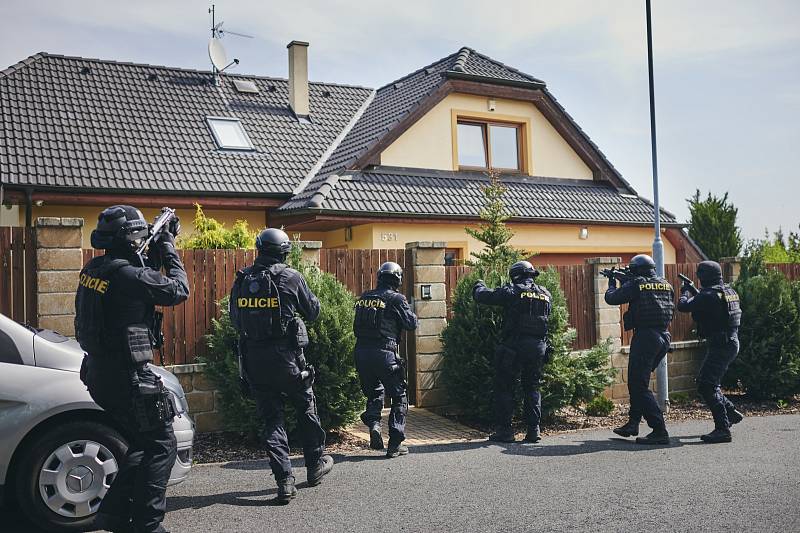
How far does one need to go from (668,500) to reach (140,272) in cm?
412

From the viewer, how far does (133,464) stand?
15.2 feet

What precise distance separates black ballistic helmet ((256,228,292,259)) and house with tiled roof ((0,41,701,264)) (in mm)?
7761

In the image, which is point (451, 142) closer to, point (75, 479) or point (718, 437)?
point (718, 437)

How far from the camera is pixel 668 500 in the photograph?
226 inches

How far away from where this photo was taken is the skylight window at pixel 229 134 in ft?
53.2

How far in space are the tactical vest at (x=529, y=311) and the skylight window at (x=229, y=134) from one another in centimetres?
960

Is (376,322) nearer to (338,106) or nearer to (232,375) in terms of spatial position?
(232,375)

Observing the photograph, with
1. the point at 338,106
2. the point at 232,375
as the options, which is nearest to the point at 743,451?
the point at 232,375

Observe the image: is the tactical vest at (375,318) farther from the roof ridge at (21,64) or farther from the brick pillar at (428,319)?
the roof ridge at (21,64)

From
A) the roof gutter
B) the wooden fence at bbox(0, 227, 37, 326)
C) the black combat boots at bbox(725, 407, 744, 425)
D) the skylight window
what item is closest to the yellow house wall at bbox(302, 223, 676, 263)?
the roof gutter

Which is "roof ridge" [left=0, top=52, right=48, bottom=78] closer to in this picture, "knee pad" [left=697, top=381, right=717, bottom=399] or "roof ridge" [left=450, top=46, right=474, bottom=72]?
"roof ridge" [left=450, top=46, right=474, bottom=72]

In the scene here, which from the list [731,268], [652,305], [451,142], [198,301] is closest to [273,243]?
[198,301]

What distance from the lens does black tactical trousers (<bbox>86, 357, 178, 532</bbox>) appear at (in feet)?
14.8

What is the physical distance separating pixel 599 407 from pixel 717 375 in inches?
74.5
